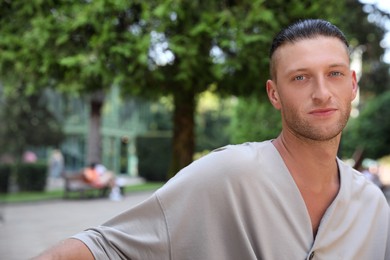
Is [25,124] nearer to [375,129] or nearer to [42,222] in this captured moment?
[42,222]

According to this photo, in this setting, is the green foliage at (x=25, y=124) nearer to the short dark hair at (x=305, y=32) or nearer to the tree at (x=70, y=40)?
the tree at (x=70, y=40)

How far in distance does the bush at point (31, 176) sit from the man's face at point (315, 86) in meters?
21.7

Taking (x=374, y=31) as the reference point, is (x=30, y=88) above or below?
below

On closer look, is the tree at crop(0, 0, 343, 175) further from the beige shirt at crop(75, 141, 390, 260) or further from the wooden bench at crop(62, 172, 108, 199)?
the wooden bench at crop(62, 172, 108, 199)

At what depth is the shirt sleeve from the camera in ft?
4.93

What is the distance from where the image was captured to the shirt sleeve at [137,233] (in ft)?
4.93

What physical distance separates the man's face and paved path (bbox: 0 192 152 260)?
5085 millimetres

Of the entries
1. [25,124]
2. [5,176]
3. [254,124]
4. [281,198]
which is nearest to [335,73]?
[281,198]

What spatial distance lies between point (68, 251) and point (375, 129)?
20727 millimetres

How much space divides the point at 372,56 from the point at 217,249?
16375 mm

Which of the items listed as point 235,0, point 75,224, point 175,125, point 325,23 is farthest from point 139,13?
point 75,224

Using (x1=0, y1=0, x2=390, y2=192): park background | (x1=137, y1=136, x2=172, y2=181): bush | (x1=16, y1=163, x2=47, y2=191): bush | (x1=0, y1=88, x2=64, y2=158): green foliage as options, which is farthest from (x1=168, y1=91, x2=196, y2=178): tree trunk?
(x1=137, y1=136, x2=172, y2=181): bush

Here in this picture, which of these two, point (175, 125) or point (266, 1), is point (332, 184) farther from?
point (175, 125)

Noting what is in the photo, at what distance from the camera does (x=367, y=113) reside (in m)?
21.5
